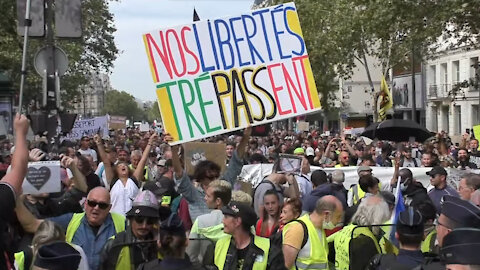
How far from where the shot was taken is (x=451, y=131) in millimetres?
55188

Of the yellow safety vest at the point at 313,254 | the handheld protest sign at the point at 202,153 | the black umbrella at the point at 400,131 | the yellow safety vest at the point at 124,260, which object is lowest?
the yellow safety vest at the point at 313,254

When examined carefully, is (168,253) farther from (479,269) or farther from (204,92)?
(204,92)

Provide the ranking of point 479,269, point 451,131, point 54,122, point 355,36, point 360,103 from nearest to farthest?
point 479,269 < point 54,122 < point 355,36 < point 451,131 < point 360,103

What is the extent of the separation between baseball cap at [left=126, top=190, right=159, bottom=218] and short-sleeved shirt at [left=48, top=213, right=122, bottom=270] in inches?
14.7

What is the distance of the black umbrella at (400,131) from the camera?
13.8 m

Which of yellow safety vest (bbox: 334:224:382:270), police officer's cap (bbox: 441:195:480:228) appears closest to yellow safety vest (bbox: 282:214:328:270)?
yellow safety vest (bbox: 334:224:382:270)

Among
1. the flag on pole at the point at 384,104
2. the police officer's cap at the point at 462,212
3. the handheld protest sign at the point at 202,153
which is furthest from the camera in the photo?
the flag on pole at the point at 384,104

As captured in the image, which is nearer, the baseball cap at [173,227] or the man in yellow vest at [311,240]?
the baseball cap at [173,227]

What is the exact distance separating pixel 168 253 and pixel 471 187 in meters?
4.46

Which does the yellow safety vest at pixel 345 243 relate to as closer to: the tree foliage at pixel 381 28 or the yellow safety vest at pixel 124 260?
the yellow safety vest at pixel 124 260

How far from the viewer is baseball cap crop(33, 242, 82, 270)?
387cm

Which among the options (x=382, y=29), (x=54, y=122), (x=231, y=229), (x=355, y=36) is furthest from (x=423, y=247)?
(x=355, y=36)

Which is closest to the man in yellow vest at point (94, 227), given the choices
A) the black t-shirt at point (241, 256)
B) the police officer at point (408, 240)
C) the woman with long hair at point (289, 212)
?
the black t-shirt at point (241, 256)

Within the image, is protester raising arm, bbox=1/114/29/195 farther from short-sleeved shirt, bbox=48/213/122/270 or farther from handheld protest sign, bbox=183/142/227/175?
handheld protest sign, bbox=183/142/227/175
